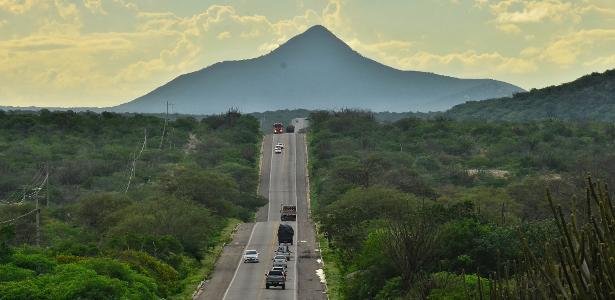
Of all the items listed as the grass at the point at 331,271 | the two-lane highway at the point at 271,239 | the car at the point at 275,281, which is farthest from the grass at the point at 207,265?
the grass at the point at 331,271

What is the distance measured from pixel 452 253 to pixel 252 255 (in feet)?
82.8

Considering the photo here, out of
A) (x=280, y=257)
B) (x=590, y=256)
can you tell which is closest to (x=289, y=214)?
(x=280, y=257)

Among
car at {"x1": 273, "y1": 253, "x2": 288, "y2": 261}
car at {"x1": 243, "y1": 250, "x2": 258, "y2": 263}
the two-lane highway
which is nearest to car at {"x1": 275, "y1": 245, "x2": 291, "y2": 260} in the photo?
the two-lane highway

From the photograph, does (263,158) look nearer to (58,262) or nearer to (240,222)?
(240,222)

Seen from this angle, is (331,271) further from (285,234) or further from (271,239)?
(271,239)

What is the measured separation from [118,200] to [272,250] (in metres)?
16.6

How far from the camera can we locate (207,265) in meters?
64.6

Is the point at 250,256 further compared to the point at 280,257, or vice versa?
the point at 250,256

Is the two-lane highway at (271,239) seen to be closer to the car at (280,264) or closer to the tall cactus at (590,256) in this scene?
the car at (280,264)

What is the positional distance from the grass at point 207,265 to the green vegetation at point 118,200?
0.14m

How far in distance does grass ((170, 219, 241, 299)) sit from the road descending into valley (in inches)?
24.2

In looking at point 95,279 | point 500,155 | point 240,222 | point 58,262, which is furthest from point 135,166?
point 95,279

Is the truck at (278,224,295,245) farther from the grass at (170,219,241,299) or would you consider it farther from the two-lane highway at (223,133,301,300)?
the grass at (170,219,241,299)

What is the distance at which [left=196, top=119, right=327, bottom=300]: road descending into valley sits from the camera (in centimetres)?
5275
